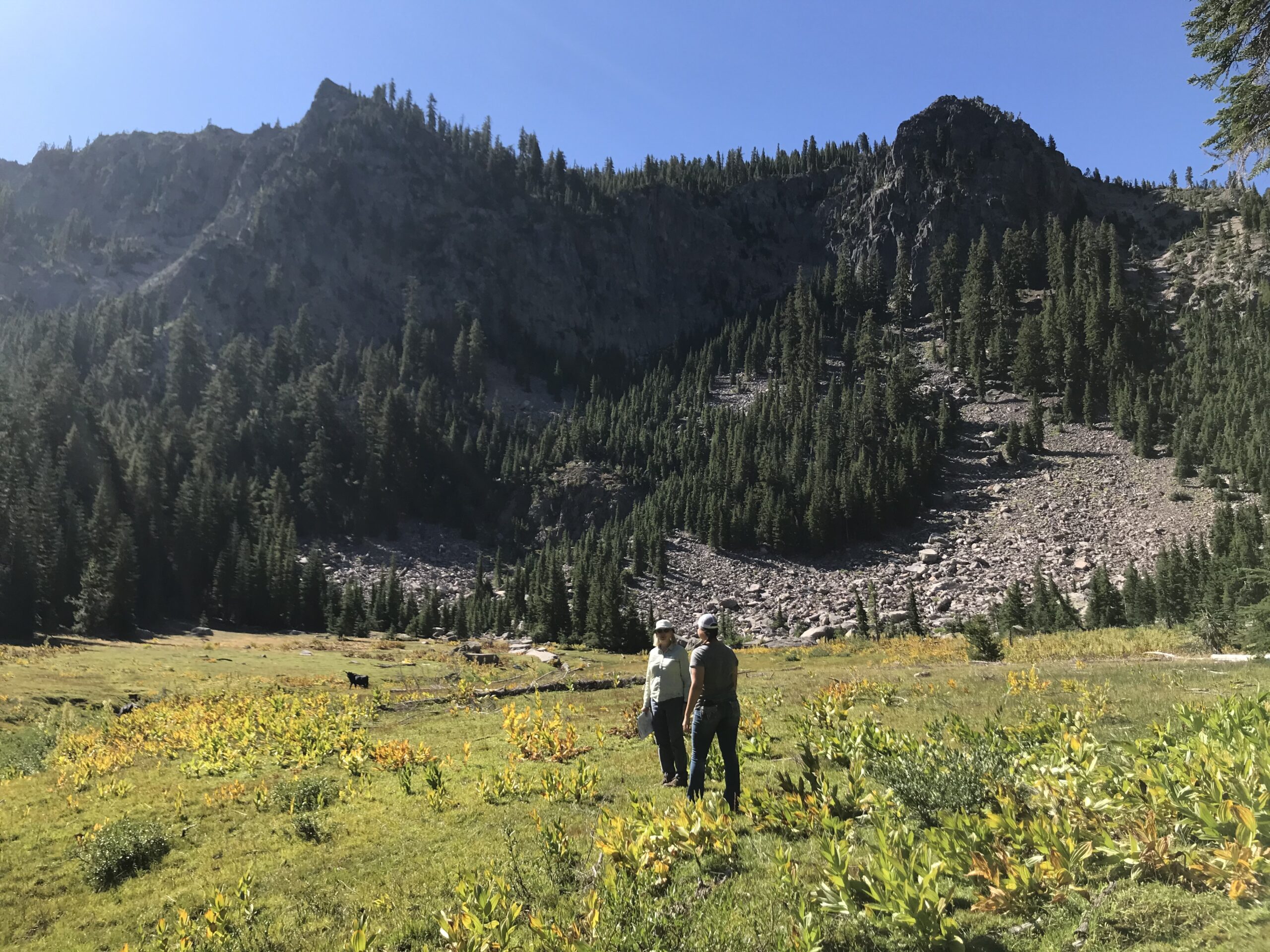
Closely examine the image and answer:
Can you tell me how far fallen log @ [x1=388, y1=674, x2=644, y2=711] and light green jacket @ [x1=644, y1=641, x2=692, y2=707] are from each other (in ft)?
49.4

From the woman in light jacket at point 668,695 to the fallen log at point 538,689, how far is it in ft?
46.8

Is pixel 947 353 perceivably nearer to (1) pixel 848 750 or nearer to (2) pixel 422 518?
(2) pixel 422 518

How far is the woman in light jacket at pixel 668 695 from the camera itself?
10.1 metres

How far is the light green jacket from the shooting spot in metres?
10.1

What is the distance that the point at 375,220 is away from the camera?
175 metres

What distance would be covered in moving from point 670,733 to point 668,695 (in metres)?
0.79

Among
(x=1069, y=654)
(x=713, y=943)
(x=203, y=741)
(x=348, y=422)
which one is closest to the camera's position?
(x=713, y=943)

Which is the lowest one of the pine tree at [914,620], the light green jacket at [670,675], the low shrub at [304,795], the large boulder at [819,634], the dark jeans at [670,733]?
the large boulder at [819,634]

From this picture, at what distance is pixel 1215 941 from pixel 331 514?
127412 millimetres

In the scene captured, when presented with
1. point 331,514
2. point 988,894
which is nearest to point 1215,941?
point 988,894

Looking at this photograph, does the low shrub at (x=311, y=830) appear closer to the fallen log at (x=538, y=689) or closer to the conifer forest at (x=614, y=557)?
the conifer forest at (x=614, y=557)

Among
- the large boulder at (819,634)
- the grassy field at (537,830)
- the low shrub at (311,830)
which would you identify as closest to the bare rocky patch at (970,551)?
the large boulder at (819,634)

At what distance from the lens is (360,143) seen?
17938 cm

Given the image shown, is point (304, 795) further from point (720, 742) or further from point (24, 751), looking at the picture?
point (24, 751)
